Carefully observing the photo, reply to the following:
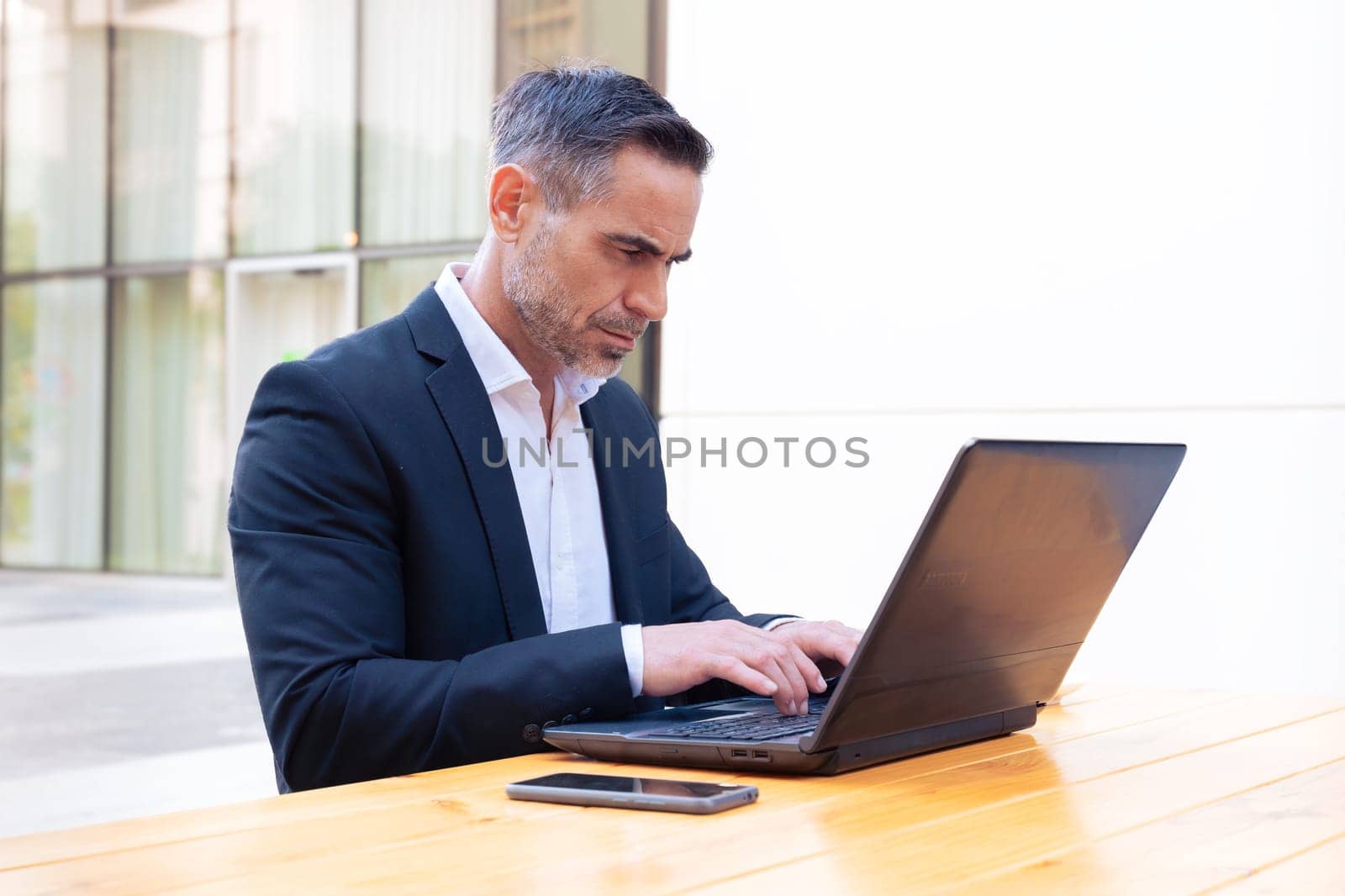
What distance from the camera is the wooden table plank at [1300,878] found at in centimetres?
90

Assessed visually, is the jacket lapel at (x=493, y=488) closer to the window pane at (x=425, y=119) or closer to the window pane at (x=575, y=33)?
the window pane at (x=575, y=33)

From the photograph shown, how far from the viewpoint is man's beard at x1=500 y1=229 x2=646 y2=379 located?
6.75 ft

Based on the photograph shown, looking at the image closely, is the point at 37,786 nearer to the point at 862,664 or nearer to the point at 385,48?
the point at 862,664

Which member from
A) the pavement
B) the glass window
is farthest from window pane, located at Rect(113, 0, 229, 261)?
the pavement

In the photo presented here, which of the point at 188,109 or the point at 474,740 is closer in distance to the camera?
the point at 474,740

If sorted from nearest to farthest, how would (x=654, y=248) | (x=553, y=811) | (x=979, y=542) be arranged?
1. (x=553, y=811)
2. (x=979, y=542)
3. (x=654, y=248)

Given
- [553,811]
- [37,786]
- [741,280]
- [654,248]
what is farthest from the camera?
[741,280]

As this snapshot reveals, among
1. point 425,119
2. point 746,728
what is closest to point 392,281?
point 425,119

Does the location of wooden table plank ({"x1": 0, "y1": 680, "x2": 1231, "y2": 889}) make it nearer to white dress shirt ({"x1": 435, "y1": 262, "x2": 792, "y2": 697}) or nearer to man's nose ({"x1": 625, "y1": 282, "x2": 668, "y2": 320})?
white dress shirt ({"x1": 435, "y1": 262, "x2": 792, "y2": 697})

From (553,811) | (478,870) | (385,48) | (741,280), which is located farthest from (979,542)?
(385,48)

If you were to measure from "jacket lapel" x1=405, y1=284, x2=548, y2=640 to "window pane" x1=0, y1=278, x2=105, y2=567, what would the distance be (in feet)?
36.4

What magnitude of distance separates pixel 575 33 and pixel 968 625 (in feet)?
23.3

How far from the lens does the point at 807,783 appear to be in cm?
124

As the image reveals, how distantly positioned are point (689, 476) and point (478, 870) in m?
5.54
